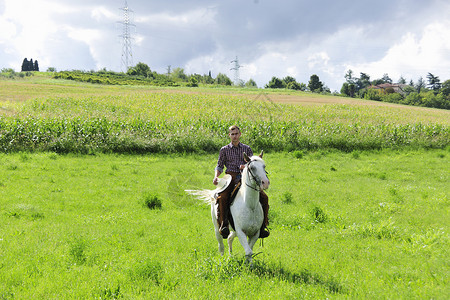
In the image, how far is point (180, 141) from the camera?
2420 cm

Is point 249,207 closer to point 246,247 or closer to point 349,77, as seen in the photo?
point 246,247

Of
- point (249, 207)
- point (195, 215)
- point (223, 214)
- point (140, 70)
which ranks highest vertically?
point (140, 70)

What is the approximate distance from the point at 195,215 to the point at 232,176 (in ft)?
15.1

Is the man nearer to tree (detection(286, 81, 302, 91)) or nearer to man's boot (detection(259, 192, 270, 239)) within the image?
man's boot (detection(259, 192, 270, 239))

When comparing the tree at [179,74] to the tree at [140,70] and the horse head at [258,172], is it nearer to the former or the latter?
the tree at [140,70]

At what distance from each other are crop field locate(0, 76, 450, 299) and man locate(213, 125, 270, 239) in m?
0.74

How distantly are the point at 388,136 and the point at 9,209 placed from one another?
97.1ft

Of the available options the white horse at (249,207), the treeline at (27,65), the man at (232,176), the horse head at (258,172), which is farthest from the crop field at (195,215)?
the treeline at (27,65)

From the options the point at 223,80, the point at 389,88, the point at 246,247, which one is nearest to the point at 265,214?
the point at 246,247

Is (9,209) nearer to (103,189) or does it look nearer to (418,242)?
(103,189)

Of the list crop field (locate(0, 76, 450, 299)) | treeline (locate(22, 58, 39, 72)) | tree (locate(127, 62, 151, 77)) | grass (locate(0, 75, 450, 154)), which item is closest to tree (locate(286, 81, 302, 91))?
tree (locate(127, 62, 151, 77))

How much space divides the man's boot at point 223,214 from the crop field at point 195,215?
59cm

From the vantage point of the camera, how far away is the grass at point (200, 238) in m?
5.80

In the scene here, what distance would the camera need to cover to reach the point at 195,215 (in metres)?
11.4
